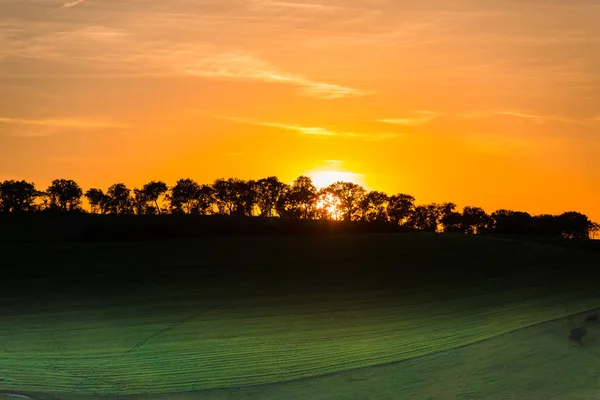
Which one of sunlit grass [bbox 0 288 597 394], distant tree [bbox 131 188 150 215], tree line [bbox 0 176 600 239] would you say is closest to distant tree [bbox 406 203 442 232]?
tree line [bbox 0 176 600 239]

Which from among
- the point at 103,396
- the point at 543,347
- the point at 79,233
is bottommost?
the point at 103,396

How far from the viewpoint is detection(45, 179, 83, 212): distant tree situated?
172ft

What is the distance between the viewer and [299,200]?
5894 centimetres

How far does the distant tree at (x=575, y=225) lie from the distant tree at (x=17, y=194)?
37.5m

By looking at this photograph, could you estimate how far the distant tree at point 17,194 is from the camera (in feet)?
162

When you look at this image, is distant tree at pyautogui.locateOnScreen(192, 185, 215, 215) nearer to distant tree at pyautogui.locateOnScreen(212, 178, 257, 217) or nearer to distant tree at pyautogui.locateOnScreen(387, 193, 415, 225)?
distant tree at pyautogui.locateOnScreen(212, 178, 257, 217)

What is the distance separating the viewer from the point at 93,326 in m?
15.8

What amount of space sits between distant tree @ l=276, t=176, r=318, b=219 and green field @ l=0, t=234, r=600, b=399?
27.7 meters

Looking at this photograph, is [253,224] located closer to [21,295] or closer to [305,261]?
[305,261]

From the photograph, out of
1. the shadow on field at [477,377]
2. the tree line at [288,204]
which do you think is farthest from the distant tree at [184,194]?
the shadow on field at [477,377]

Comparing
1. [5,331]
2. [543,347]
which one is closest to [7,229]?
[5,331]

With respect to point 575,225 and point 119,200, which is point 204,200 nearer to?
point 119,200

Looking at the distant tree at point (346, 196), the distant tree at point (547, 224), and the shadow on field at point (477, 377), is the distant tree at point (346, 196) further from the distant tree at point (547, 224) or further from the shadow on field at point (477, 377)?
the shadow on field at point (477, 377)

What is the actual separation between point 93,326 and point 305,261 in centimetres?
1096
